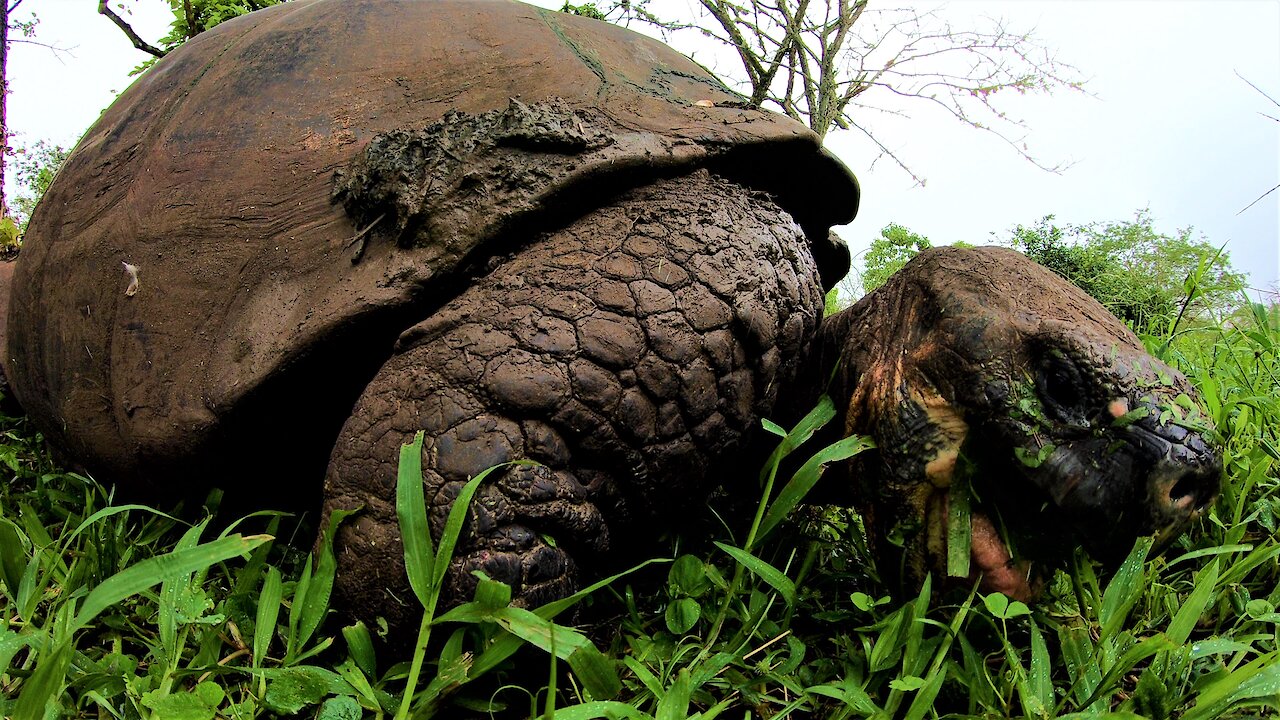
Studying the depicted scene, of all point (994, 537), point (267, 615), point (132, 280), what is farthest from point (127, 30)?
point (994, 537)

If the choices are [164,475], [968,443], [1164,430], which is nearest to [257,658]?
[164,475]

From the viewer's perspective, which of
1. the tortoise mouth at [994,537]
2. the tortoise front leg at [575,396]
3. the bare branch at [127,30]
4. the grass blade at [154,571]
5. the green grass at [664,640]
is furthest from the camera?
the bare branch at [127,30]

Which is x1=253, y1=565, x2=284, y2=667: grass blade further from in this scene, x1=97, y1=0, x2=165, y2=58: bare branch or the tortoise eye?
x1=97, y1=0, x2=165, y2=58: bare branch

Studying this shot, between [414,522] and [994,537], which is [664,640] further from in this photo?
[994,537]

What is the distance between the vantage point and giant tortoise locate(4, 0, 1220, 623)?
1.35 metres

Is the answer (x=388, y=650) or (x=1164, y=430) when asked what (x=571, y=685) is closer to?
(x=388, y=650)

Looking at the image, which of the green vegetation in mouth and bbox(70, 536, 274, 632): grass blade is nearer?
bbox(70, 536, 274, 632): grass blade

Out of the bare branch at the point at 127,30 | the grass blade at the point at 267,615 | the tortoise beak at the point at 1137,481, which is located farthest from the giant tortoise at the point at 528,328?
the bare branch at the point at 127,30

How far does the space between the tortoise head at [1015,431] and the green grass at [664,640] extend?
0.31ft

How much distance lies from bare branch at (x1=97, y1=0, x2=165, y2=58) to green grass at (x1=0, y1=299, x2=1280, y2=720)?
321 cm

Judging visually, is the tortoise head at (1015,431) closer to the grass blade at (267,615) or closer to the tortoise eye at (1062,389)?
the tortoise eye at (1062,389)

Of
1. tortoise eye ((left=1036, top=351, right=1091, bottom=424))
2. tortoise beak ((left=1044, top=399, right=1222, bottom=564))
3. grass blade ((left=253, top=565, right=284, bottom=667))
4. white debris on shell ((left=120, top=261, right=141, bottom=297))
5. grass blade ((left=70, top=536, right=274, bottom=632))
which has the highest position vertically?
tortoise eye ((left=1036, top=351, right=1091, bottom=424))

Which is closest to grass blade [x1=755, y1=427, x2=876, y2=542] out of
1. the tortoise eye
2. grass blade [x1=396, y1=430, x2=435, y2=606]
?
the tortoise eye

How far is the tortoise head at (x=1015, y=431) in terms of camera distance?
1301mm
